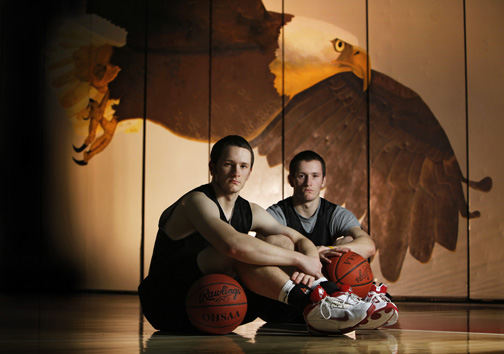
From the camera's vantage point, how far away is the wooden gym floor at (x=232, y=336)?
2289 mm

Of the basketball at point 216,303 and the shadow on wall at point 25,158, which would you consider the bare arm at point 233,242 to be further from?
the shadow on wall at point 25,158

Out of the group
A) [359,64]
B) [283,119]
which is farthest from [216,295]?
[359,64]

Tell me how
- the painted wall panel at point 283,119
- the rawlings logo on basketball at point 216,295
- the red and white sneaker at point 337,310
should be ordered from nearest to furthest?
1. the red and white sneaker at point 337,310
2. the rawlings logo on basketball at point 216,295
3. the painted wall panel at point 283,119

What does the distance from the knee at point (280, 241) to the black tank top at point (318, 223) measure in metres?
0.72

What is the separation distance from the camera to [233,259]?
2658mm

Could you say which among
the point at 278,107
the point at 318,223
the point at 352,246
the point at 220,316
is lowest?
the point at 220,316

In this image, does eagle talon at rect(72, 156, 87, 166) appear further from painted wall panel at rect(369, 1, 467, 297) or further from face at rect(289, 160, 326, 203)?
face at rect(289, 160, 326, 203)

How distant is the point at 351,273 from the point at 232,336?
67 centimetres

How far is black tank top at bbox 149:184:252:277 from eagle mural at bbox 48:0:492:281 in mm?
3146

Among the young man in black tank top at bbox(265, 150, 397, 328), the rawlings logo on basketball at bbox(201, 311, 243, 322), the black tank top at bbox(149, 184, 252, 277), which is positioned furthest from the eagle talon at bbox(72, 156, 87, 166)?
the rawlings logo on basketball at bbox(201, 311, 243, 322)

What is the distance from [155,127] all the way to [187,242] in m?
3.48

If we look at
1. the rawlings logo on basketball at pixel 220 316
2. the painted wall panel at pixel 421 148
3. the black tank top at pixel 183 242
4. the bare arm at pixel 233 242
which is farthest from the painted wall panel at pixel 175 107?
the rawlings logo on basketball at pixel 220 316

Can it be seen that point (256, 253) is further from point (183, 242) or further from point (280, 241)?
point (183, 242)

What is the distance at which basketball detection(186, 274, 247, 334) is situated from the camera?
8.38 ft
